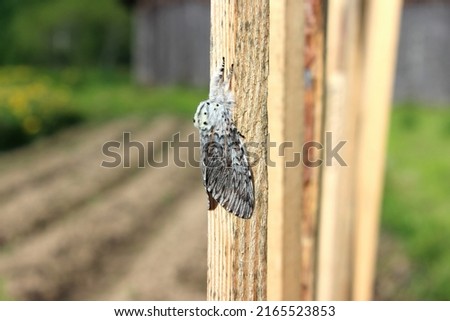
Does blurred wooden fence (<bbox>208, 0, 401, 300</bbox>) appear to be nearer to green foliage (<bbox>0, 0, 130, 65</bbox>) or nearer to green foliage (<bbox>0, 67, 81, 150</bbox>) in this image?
green foliage (<bbox>0, 67, 81, 150</bbox>)

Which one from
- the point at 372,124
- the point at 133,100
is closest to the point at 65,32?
the point at 133,100

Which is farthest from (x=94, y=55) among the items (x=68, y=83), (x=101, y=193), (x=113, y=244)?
(x=113, y=244)

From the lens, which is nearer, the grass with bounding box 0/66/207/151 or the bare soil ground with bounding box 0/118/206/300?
the bare soil ground with bounding box 0/118/206/300

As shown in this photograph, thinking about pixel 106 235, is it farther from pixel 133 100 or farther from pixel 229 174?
pixel 133 100

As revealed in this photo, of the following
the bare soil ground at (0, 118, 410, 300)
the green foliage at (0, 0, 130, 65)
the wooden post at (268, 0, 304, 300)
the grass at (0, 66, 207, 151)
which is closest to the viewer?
the wooden post at (268, 0, 304, 300)

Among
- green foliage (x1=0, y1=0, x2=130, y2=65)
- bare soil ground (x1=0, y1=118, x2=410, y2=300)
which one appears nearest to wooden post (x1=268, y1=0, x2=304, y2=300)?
bare soil ground (x1=0, y1=118, x2=410, y2=300)

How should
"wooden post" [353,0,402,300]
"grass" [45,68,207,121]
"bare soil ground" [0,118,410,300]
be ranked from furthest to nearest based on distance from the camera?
"grass" [45,68,207,121] < "bare soil ground" [0,118,410,300] < "wooden post" [353,0,402,300]

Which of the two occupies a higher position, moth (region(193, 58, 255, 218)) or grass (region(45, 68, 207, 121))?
moth (region(193, 58, 255, 218))

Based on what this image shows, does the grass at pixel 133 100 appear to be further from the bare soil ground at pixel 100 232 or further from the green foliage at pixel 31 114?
the bare soil ground at pixel 100 232
